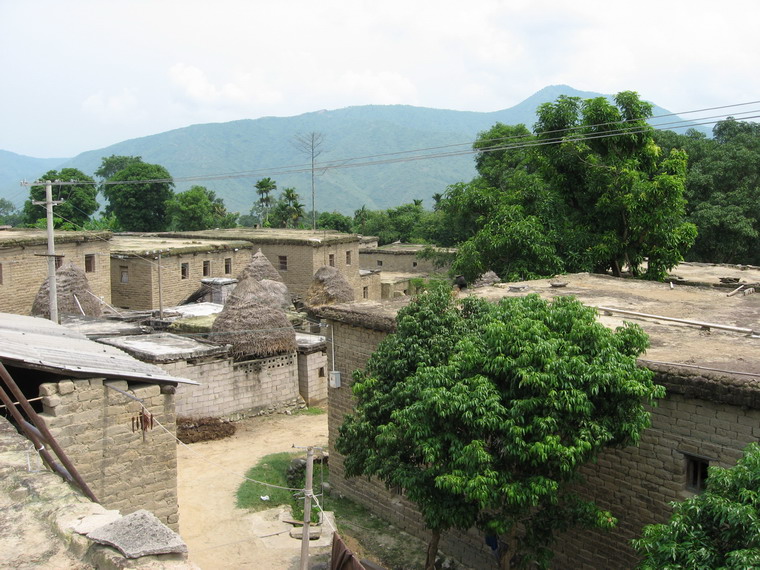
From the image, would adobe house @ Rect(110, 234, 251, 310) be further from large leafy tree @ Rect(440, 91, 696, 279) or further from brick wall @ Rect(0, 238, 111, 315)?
large leafy tree @ Rect(440, 91, 696, 279)

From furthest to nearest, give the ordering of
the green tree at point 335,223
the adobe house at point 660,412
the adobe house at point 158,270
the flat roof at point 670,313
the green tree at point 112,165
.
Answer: the green tree at point 112,165 < the green tree at point 335,223 < the adobe house at point 158,270 < the flat roof at point 670,313 < the adobe house at point 660,412

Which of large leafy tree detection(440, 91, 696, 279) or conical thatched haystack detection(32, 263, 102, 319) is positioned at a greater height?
large leafy tree detection(440, 91, 696, 279)

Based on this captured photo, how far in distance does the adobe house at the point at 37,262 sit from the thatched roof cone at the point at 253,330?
24.3ft

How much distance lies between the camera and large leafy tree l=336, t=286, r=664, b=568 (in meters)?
8.48

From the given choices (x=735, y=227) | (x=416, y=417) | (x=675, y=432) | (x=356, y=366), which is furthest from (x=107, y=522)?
(x=735, y=227)

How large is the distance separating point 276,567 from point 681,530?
24.9ft

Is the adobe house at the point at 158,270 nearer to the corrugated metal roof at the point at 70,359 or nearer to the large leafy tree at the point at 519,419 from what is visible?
the corrugated metal roof at the point at 70,359

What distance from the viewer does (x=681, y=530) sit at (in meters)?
6.87

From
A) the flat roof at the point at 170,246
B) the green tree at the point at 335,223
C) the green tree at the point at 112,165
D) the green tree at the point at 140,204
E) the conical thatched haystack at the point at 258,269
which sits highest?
the green tree at the point at 112,165

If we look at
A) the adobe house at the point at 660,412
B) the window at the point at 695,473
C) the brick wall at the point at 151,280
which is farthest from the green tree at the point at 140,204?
the window at the point at 695,473

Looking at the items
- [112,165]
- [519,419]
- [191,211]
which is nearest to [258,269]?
[519,419]

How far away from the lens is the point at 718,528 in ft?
22.3

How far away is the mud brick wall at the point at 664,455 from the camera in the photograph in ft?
29.8

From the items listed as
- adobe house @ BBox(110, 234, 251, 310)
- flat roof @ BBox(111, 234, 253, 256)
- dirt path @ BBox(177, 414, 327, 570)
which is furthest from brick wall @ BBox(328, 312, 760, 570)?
flat roof @ BBox(111, 234, 253, 256)
